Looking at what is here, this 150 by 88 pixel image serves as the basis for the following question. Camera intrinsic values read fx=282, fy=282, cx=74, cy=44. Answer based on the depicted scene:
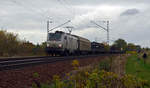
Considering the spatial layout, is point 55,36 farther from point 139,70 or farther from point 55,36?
point 139,70

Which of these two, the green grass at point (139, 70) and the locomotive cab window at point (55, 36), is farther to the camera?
the locomotive cab window at point (55, 36)

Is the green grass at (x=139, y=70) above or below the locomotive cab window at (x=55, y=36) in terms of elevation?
below

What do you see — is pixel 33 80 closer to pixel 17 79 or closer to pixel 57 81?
pixel 17 79

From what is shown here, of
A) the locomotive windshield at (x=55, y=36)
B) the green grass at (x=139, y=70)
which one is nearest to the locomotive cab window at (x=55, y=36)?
the locomotive windshield at (x=55, y=36)

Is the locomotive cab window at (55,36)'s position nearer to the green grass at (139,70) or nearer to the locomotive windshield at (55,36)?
the locomotive windshield at (55,36)

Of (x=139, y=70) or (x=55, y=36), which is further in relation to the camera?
(x=55, y=36)

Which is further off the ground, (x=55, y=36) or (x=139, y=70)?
(x=55, y=36)

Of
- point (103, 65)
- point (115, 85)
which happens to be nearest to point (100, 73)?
point (115, 85)

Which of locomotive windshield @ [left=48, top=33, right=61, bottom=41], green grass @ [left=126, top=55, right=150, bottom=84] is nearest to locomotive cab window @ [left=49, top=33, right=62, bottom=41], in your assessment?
locomotive windshield @ [left=48, top=33, right=61, bottom=41]

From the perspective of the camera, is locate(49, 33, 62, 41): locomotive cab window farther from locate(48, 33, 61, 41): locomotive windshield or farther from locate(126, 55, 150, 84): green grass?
locate(126, 55, 150, 84): green grass

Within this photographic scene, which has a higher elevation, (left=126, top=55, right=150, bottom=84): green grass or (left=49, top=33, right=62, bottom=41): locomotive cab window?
(left=49, top=33, right=62, bottom=41): locomotive cab window

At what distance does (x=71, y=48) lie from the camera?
41312 millimetres

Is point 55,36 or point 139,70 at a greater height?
point 55,36

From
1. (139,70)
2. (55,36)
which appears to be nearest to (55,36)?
(55,36)
